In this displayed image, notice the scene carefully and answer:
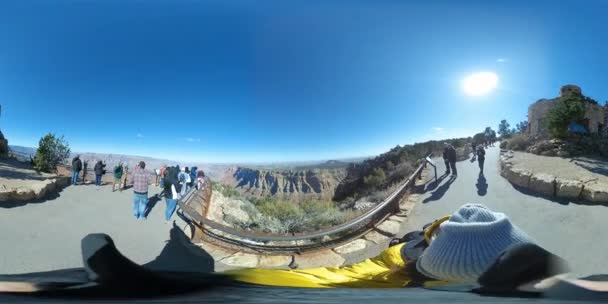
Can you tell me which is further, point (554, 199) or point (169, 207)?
point (169, 207)

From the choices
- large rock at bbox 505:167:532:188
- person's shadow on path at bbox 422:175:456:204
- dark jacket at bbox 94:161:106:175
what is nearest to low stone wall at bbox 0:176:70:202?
dark jacket at bbox 94:161:106:175

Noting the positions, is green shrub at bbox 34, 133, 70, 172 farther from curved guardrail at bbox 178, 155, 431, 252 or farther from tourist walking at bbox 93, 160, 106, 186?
curved guardrail at bbox 178, 155, 431, 252

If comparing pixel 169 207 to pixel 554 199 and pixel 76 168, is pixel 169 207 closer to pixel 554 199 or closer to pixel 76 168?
pixel 76 168

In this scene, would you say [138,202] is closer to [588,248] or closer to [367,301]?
[367,301]

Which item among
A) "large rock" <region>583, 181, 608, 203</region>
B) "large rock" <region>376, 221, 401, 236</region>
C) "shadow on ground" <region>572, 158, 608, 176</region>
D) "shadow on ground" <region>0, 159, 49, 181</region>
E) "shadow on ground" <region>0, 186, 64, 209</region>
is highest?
"shadow on ground" <region>572, 158, 608, 176</region>

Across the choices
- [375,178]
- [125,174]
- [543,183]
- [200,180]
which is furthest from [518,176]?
[125,174]
